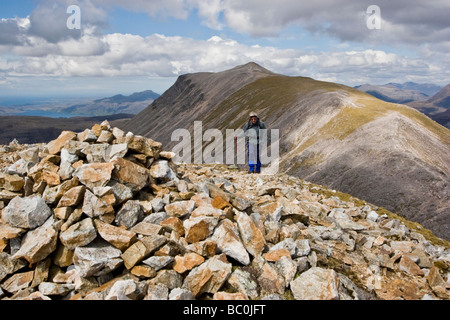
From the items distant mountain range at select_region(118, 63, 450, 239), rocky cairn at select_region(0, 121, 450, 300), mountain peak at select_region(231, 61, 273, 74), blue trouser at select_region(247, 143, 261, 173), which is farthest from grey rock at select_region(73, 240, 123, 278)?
mountain peak at select_region(231, 61, 273, 74)

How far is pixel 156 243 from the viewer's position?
7797 millimetres

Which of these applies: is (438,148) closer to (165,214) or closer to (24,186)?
(165,214)

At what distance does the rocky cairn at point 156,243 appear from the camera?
720cm

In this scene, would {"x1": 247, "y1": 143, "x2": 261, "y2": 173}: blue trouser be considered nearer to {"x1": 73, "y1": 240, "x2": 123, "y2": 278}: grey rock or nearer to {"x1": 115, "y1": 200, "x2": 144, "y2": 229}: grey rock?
{"x1": 115, "y1": 200, "x2": 144, "y2": 229}: grey rock

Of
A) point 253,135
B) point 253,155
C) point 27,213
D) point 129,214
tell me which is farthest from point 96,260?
point 253,155

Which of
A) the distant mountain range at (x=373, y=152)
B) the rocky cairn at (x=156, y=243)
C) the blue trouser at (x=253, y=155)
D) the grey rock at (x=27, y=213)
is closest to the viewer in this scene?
the rocky cairn at (x=156, y=243)

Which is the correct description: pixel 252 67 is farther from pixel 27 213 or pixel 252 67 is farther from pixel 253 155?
pixel 27 213

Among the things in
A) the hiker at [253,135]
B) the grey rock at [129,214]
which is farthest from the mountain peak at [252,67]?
the grey rock at [129,214]

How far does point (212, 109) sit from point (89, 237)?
128 metres

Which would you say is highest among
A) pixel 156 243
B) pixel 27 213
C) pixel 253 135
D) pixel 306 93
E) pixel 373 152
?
pixel 306 93

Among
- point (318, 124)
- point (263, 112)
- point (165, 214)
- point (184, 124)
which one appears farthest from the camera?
point (184, 124)

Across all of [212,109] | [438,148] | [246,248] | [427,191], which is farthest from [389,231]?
[212,109]

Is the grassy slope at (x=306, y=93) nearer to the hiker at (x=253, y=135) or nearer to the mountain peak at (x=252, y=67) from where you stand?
the hiker at (x=253, y=135)

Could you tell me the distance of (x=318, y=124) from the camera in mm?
52000
